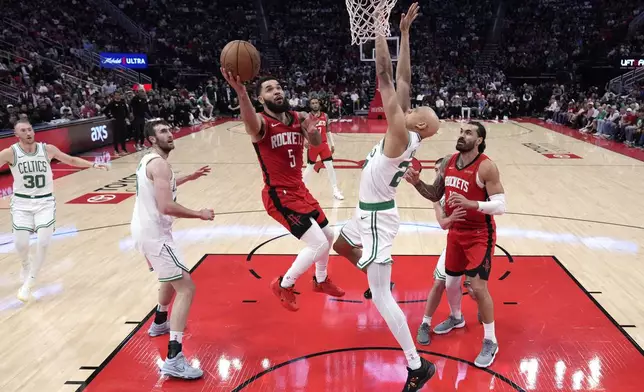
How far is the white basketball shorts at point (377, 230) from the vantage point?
3.48 meters

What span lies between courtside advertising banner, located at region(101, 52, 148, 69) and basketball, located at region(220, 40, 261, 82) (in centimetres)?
2324

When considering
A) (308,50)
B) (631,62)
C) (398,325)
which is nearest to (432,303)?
(398,325)

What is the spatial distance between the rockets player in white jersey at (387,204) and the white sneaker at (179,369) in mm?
1381

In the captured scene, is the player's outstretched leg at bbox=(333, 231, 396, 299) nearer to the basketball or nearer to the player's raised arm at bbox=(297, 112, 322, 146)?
the player's raised arm at bbox=(297, 112, 322, 146)

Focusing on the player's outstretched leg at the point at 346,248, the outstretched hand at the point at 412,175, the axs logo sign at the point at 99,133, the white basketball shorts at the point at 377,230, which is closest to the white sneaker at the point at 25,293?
the player's outstretched leg at the point at 346,248

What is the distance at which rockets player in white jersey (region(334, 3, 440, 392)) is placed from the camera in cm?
336

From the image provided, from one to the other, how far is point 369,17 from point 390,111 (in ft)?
5.49

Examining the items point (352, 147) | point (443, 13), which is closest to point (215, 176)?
point (352, 147)

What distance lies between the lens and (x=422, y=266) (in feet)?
19.1

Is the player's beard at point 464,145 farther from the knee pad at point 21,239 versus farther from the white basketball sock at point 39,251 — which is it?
the knee pad at point 21,239

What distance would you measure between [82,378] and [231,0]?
113 feet

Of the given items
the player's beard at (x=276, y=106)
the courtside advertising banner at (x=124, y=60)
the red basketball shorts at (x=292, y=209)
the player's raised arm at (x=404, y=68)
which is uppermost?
the courtside advertising banner at (x=124, y=60)

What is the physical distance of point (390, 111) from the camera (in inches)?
127

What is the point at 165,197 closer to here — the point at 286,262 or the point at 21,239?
the point at 21,239
